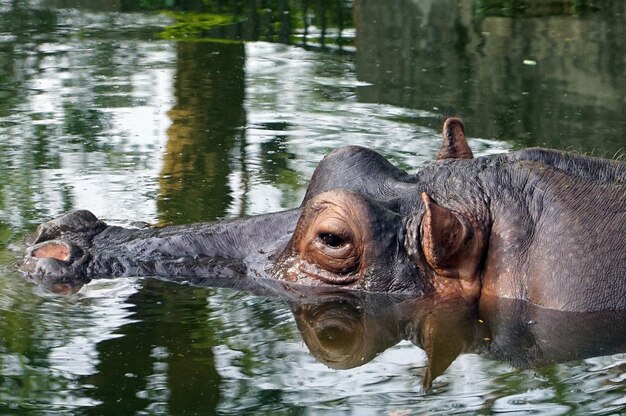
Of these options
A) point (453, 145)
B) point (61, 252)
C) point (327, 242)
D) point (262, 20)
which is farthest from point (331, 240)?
point (262, 20)

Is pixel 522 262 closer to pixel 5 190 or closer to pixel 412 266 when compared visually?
pixel 412 266

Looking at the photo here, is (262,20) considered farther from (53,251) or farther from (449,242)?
(449,242)

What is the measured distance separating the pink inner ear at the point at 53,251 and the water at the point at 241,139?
0.61 feet

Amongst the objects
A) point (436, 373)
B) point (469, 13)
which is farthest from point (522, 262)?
point (469, 13)

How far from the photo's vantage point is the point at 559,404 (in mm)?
4660

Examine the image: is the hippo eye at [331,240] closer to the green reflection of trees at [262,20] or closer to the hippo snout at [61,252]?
the hippo snout at [61,252]

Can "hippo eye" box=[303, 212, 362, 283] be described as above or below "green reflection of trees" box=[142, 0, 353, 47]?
below

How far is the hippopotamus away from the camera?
18.0ft

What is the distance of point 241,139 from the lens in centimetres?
986

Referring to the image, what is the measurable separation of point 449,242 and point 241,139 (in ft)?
14.7

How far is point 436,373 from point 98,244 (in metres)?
2.06

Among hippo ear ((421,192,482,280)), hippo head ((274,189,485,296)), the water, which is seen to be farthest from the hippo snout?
hippo ear ((421,192,482,280))

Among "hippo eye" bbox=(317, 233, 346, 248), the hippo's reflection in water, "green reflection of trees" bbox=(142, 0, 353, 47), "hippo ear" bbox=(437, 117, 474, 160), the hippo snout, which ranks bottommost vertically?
the hippo's reflection in water

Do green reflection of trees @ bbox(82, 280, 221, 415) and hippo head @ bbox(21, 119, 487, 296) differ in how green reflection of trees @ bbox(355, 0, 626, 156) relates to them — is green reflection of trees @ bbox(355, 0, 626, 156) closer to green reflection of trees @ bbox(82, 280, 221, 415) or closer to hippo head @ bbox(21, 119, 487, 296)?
hippo head @ bbox(21, 119, 487, 296)
